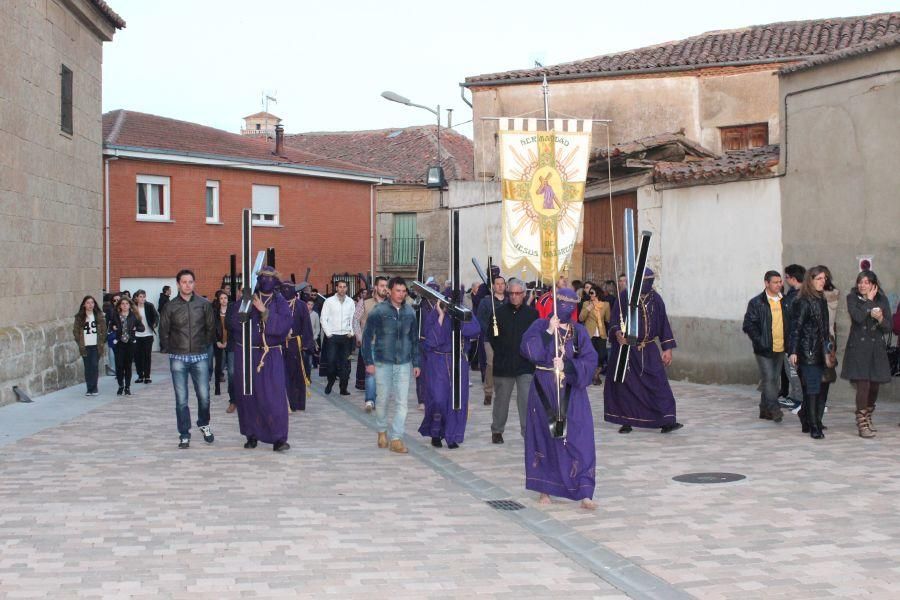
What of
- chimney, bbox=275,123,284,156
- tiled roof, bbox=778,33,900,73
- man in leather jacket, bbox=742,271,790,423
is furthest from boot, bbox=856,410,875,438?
chimney, bbox=275,123,284,156

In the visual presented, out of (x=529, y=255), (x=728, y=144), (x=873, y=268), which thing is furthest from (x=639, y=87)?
(x=529, y=255)

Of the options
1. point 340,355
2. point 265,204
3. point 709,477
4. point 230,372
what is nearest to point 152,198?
point 265,204

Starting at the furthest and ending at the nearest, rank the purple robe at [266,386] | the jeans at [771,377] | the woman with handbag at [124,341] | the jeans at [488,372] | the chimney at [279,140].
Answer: the chimney at [279,140]
the woman with handbag at [124,341]
the jeans at [488,372]
the jeans at [771,377]
the purple robe at [266,386]

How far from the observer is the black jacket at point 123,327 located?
17875 mm

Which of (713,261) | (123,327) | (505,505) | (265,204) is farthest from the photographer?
(265,204)

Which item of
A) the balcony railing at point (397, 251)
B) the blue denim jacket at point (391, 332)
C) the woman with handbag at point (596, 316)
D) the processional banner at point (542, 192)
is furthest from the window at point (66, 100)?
the balcony railing at point (397, 251)

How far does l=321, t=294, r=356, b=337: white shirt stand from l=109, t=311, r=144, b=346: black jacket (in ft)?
10.7

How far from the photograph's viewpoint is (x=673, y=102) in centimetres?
2812

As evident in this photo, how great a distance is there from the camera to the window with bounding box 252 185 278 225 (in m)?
33.9

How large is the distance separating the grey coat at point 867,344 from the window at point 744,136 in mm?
15910

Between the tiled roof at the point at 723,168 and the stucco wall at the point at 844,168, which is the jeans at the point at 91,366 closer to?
the tiled roof at the point at 723,168

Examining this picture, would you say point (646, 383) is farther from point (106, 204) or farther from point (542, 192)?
point (106, 204)

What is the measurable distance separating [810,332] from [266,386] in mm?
5463

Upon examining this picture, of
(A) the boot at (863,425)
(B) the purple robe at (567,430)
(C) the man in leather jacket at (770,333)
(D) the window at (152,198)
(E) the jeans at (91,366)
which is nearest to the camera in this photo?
(B) the purple robe at (567,430)
